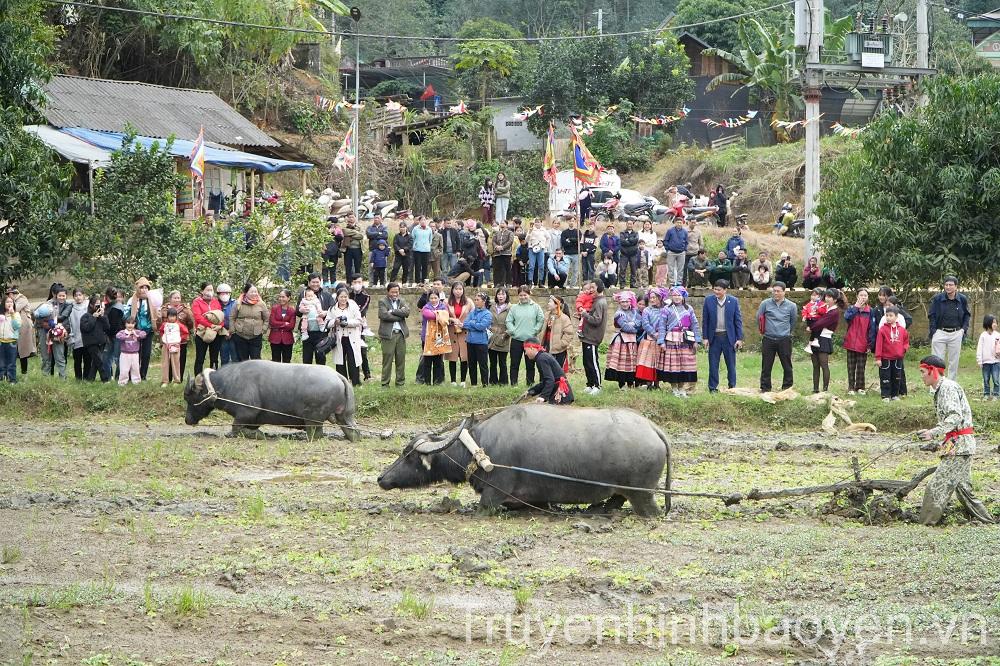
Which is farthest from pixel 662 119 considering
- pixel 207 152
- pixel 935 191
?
pixel 935 191

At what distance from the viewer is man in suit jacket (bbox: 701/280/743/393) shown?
1948 cm

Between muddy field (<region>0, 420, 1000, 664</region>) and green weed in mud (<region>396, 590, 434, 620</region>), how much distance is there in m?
0.02

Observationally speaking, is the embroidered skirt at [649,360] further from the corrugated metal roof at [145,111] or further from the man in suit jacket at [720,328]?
the corrugated metal roof at [145,111]

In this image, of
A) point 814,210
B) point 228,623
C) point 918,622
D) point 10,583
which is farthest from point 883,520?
point 814,210

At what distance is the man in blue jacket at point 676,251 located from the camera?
88.1 ft

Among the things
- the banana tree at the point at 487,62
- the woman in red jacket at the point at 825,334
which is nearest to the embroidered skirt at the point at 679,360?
the woman in red jacket at the point at 825,334

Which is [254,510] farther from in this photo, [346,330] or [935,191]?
[935,191]

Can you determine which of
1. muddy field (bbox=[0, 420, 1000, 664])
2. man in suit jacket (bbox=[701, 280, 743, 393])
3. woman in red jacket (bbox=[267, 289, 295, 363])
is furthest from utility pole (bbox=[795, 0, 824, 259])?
muddy field (bbox=[0, 420, 1000, 664])

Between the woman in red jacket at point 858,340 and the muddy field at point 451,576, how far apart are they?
482 centimetres

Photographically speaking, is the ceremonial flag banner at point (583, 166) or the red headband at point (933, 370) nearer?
the red headband at point (933, 370)

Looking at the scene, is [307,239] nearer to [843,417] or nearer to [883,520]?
[843,417]

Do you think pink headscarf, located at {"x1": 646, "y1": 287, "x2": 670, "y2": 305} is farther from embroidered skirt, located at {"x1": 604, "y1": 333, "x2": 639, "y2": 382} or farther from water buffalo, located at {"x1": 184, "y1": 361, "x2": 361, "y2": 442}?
water buffalo, located at {"x1": 184, "y1": 361, "x2": 361, "y2": 442}

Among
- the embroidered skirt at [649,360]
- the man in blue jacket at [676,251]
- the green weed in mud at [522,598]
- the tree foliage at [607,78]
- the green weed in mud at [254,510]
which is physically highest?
the tree foliage at [607,78]

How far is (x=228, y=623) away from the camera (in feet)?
29.8
